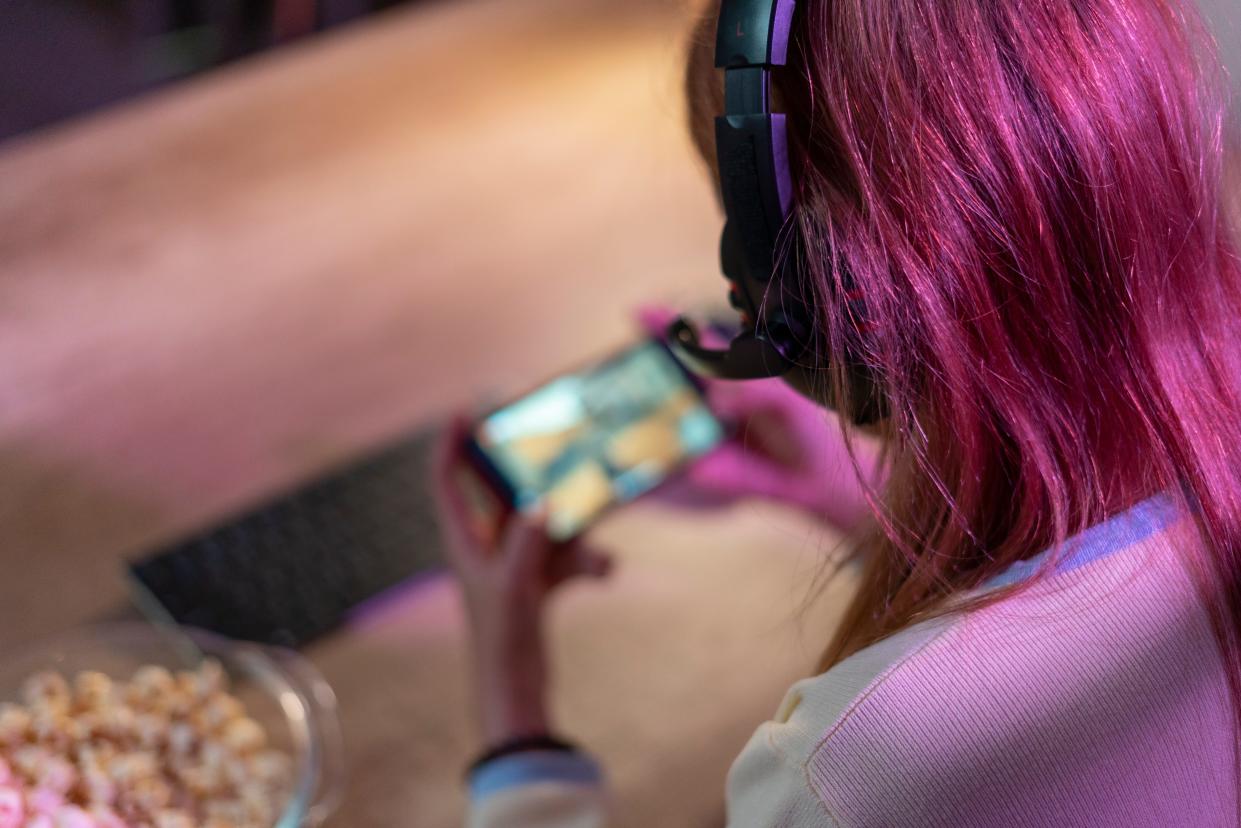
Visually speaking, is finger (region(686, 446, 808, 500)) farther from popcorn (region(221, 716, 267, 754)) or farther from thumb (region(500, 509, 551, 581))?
popcorn (region(221, 716, 267, 754))

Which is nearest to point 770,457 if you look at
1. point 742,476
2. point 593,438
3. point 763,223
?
point 742,476

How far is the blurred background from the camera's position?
22.9 inches

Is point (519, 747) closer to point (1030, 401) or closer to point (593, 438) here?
point (593, 438)

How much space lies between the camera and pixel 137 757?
1.58 ft

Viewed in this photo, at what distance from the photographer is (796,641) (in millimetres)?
628


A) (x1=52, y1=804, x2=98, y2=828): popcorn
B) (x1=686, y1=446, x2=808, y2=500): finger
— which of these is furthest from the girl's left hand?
(x1=52, y1=804, x2=98, y2=828): popcorn

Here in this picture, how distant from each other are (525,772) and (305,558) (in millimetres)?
215

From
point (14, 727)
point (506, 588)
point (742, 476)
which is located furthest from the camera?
point (742, 476)

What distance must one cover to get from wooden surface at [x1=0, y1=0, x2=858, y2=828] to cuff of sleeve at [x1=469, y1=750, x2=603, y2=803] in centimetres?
3

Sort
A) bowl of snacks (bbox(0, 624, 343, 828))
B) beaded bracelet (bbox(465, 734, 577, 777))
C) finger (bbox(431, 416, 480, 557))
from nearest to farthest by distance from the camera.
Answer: bowl of snacks (bbox(0, 624, 343, 828)), beaded bracelet (bbox(465, 734, 577, 777)), finger (bbox(431, 416, 480, 557))

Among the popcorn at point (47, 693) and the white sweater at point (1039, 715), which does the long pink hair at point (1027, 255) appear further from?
the popcorn at point (47, 693)

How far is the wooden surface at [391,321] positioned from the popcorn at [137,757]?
0.24ft

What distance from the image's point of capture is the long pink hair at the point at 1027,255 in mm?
357

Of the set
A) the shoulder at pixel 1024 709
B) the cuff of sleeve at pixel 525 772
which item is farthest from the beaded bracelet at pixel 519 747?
the shoulder at pixel 1024 709
